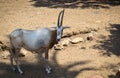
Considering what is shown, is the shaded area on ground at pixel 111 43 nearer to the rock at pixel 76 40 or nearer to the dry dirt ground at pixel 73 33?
the dry dirt ground at pixel 73 33

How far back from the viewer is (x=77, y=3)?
44.9 ft

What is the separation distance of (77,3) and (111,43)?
5619 millimetres

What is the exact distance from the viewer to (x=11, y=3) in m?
13.9

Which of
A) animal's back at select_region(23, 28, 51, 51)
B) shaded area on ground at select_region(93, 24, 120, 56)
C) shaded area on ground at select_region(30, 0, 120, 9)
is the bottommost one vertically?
shaded area on ground at select_region(93, 24, 120, 56)

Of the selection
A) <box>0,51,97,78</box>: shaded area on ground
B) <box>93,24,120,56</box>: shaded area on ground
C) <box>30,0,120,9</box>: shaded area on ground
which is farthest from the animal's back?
<box>30,0,120,9</box>: shaded area on ground

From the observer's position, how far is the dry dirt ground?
7059mm

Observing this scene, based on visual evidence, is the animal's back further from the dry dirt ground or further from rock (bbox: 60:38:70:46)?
rock (bbox: 60:38:70:46)

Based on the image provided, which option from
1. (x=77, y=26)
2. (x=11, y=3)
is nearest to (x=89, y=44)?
(x=77, y=26)

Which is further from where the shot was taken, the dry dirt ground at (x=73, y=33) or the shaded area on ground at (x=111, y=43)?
the shaded area on ground at (x=111, y=43)

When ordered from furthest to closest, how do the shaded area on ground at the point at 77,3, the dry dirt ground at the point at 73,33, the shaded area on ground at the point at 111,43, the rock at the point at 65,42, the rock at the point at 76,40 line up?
the shaded area on ground at the point at 77,3, the rock at the point at 76,40, the rock at the point at 65,42, the shaded area on ground at the point at 111,43, the dry dirt ground at the point at 73,33

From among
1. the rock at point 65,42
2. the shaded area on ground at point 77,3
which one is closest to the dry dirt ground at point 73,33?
the shaded area on ground at point 77,3

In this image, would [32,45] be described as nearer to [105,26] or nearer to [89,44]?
[89,44]

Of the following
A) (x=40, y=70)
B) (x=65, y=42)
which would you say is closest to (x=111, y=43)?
(x=65, y=42)

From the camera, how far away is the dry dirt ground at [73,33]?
706 centimetres
